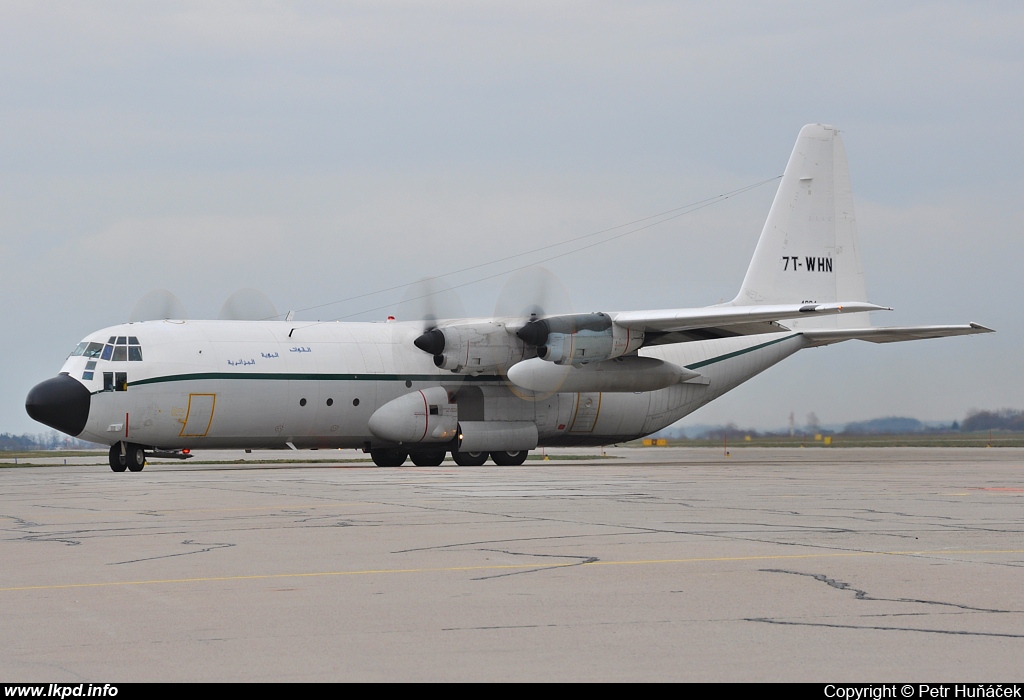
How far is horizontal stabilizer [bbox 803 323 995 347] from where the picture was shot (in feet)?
96.9

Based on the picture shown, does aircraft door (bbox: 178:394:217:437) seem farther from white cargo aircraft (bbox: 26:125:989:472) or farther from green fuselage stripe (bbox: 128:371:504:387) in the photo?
green fuselage stripe (bbox: 128:371:504:387)

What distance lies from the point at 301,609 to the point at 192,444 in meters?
21.2

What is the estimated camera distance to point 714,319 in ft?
90.3

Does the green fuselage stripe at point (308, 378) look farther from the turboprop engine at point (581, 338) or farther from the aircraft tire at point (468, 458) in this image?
the turboprop engine at point (581, 338)

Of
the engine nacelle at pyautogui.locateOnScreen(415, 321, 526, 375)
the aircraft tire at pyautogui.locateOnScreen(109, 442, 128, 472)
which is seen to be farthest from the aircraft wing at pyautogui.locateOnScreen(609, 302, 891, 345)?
the aircraft tire at pyautogui.locateOnScreen(109, 442, 128, 472)

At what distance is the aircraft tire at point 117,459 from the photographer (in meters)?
26.0

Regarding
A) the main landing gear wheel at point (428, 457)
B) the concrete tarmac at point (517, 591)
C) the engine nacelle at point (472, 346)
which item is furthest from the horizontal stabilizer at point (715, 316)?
the concrete tarmac at point (517, 591)

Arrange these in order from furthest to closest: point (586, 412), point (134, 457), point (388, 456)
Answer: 1. point (586, 412)
2. point (388, 456)
3. point (134, 457)

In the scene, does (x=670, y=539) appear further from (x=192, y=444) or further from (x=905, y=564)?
(x=192, y=444)

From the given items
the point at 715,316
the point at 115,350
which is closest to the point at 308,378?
the point at 115,350

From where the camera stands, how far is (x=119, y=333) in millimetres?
26094

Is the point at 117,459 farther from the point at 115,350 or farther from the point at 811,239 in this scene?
the point at 811,239

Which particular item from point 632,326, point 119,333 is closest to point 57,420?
point 119,333

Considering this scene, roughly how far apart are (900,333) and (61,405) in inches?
859
